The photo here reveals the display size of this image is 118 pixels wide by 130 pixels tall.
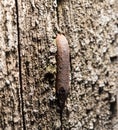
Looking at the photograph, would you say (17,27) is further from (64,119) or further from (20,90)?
(64,119)

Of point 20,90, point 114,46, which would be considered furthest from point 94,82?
point 20,90

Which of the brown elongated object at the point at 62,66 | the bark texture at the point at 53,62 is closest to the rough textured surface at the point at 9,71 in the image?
the bark texture at the point at 53,62

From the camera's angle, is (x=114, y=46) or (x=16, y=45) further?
(x=114, y=46)

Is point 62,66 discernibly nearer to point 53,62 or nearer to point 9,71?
point 53,62

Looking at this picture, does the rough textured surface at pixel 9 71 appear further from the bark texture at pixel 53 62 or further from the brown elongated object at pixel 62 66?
the brown elongated object at pixel 62 66

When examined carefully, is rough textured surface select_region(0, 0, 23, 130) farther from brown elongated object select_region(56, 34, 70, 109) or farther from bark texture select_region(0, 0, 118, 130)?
brown elongated object select_region(56, 34, 70, 109)

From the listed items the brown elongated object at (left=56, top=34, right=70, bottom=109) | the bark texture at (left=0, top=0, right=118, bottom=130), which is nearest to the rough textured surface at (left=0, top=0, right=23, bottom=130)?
the bark texture at (left=0, top=0, right=118, bottom=130)

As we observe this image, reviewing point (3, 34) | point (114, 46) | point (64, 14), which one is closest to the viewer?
point (3, 34)

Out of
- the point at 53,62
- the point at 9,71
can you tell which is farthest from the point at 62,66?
the point at 9,71
